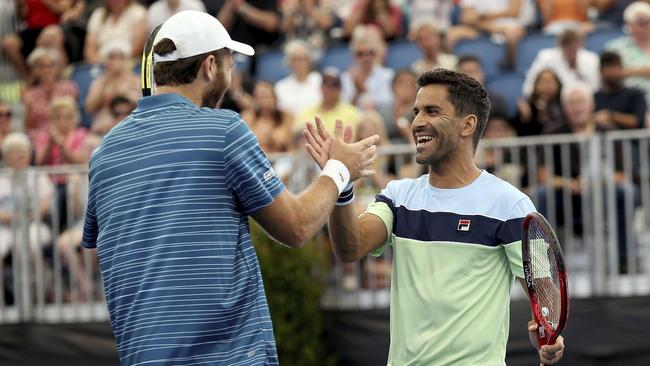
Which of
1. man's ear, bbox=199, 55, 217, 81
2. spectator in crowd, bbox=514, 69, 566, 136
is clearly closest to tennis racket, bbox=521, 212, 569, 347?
man's ear, bbox=199, 55, 217, 81

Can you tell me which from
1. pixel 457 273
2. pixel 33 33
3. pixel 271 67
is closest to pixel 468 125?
pixel 457 273

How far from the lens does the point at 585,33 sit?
41.0 ft

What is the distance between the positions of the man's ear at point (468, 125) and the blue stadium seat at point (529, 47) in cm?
722

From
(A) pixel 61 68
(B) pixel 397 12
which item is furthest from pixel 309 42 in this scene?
(A) pixel 61 68

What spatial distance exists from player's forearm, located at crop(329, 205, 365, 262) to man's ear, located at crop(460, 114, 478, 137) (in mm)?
589

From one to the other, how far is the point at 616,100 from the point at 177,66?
686 centimetres

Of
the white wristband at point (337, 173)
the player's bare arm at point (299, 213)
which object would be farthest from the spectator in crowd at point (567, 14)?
the player's bare arm at point (299, 213)

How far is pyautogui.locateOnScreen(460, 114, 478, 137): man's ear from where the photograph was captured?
5215 mm

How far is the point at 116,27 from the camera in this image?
13703 mm

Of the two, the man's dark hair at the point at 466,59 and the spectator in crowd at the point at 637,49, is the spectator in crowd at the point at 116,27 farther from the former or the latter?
the spectator in crowd at the point at 637,49

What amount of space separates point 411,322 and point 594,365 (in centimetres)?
498

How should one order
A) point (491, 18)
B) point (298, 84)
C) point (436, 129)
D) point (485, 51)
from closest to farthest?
1. point (436, 129)
2. point (298, 84)
3. point (485, 51)
4. point (491, 18)

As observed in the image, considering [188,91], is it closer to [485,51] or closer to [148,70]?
[148,70]

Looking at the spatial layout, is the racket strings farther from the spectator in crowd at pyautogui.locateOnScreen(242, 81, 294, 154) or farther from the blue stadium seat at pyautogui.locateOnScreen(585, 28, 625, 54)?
the blue stadium seat at pyautogui.locateOnScreen(585, 28, 625, 54)
